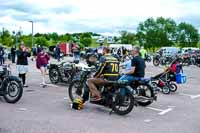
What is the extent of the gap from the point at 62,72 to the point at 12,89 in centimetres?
537

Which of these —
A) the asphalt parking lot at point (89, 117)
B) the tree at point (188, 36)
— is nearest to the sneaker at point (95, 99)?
the asphalt parking lot at point (89, 117)

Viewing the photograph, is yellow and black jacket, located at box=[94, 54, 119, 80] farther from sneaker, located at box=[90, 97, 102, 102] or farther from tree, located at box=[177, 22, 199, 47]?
tree, located at box=[177, 22, 199, 47]

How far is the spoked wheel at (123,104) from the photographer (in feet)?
33.9

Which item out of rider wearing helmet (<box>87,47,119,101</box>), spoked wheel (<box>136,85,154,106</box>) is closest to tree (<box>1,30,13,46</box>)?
spoked wheel (<box>136,85,154,106</box>)

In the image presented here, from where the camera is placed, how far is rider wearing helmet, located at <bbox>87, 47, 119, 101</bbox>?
10703 mm

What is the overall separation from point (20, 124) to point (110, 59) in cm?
307

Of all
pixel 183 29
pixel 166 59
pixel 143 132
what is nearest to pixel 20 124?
pixel 143 132

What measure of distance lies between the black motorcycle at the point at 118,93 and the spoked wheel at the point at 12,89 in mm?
1497

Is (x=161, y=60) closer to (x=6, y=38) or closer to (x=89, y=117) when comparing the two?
(x=89, y=117)

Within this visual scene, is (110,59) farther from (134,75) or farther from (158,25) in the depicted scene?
(158,25)

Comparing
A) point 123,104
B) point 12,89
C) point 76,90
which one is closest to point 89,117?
point 123,104

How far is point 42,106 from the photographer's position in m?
11.5

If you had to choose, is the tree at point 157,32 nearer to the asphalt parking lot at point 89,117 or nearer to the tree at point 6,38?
the tree at point 6,38

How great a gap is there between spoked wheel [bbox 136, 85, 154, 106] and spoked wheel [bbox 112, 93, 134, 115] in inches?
52.5
